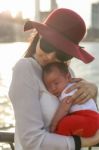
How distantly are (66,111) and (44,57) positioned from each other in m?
0.19

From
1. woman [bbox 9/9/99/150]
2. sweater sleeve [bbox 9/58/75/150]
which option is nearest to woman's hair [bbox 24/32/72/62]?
woman [bbox 9/9/99/150]

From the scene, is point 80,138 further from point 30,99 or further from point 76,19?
point 76,19

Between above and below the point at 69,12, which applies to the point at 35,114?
below

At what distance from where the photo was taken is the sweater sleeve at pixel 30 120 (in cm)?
164

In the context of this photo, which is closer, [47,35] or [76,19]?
[47,35]

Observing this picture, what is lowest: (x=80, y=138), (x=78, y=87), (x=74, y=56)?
(x=80, y=138)

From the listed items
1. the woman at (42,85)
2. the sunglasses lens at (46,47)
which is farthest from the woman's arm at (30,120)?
the sunglasses lens at (46,47)

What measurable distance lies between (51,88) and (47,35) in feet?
0.58

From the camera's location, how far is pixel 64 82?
1.74m

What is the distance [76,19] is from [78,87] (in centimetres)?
23

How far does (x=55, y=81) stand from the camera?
1.73 meters

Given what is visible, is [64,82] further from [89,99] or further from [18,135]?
[18,135]

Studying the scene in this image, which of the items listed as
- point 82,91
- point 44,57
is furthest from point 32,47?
point 82,91

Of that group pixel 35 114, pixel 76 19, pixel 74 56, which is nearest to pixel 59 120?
pixel 35 114
